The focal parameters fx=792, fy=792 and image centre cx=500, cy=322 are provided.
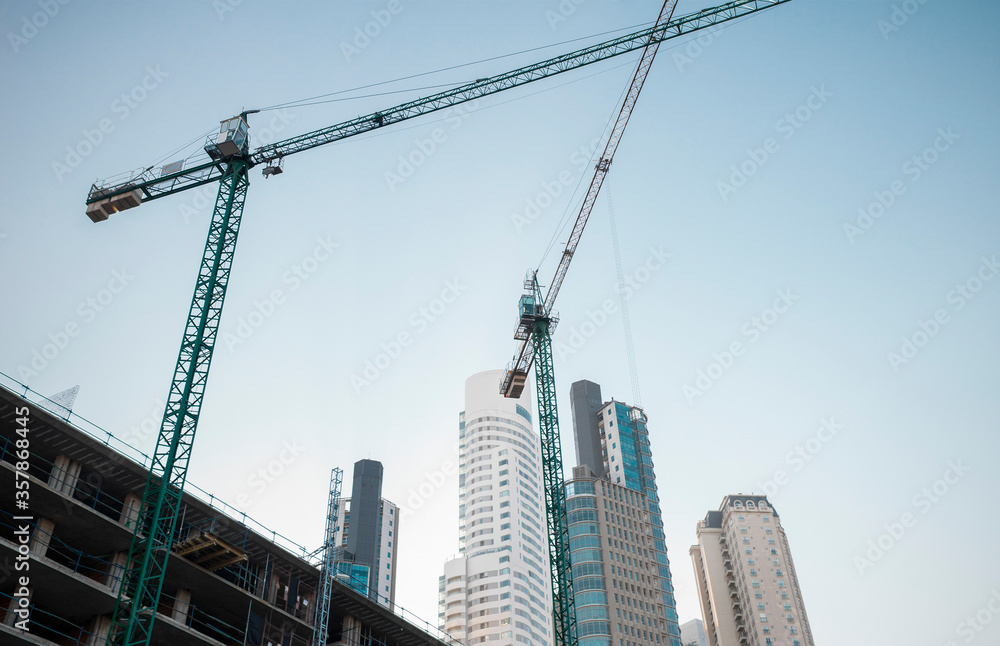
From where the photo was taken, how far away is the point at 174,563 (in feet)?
135

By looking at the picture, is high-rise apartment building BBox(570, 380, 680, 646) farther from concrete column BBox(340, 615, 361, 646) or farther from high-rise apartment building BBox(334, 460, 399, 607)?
concrete column BBox(340, 615, 361, 646)

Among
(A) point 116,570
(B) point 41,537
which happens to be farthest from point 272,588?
(B) point 41,537

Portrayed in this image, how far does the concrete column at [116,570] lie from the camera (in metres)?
38.9

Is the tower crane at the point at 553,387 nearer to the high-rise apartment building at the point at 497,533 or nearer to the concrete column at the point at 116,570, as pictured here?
the concrete column at the point at 116,570

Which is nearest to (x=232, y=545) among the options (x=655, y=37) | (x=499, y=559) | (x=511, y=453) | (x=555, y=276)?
(x=555, y=276)

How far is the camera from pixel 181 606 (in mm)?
42562

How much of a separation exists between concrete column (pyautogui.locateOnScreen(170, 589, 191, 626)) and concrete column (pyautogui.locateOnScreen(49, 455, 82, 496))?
27.7 ft

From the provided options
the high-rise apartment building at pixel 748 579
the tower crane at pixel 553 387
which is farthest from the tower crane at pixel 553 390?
the high-rise apartment building at pixel 748 579

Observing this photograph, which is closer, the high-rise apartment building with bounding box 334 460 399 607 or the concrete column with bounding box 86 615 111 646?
the concrete column with bounding box 86 615 111 646

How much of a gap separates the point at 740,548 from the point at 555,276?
104786mm

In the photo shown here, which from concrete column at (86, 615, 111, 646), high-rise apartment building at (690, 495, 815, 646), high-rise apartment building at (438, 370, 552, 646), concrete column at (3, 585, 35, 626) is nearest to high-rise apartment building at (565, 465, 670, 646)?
high-rise apartment building at (438, 370, 552, 646)

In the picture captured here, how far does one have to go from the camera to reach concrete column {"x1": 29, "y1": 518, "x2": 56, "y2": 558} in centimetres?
3588

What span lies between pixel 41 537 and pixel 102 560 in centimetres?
395

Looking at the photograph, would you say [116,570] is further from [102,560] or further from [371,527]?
[371,527]
